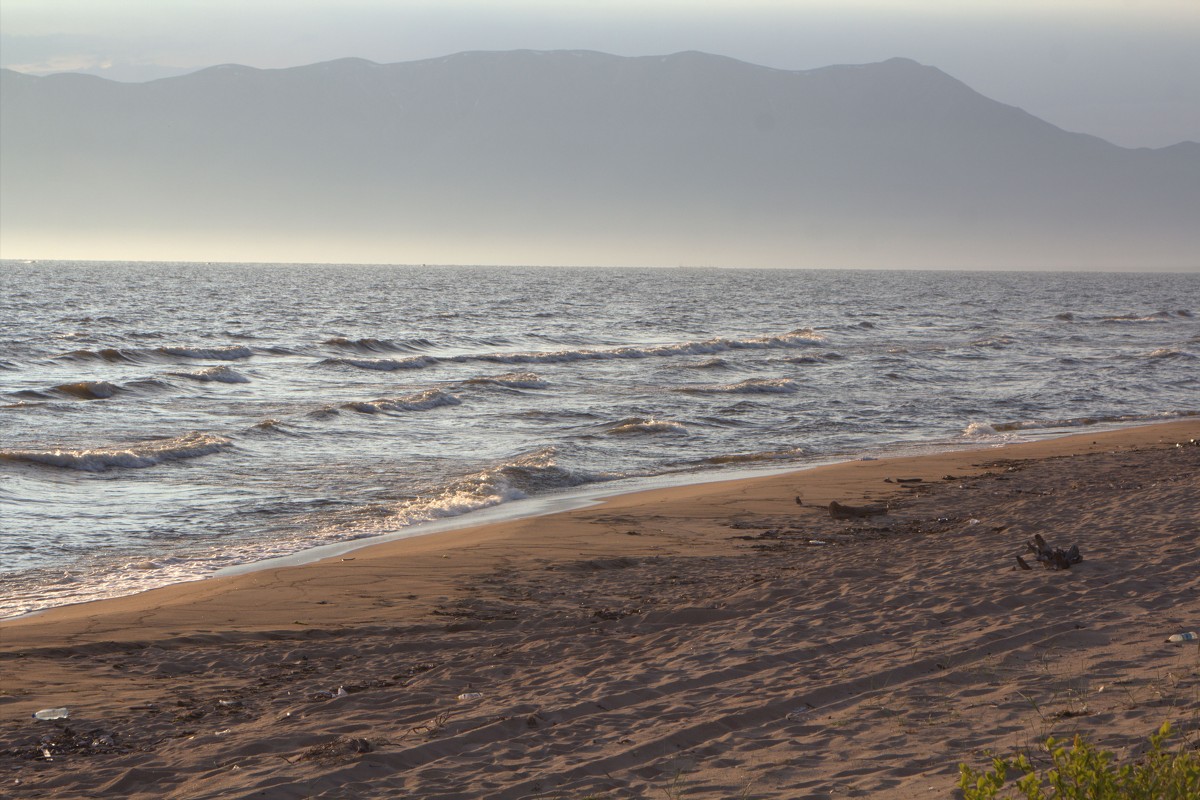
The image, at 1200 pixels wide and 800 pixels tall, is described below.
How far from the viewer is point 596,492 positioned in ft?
51.9

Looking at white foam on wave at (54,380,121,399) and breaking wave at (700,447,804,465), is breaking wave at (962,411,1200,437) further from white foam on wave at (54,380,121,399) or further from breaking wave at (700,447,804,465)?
white foam on wave at (54,380,121,399)

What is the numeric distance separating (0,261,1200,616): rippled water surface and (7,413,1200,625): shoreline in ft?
0.84

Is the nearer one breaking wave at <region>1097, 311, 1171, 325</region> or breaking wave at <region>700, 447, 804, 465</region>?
breaking wave at <region>700, 447, 804, 465</region>

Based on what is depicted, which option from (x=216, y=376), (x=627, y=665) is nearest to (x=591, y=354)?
(x=216, y=376)

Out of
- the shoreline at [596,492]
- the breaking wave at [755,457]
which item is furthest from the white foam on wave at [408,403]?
the shoreline at [596,492]

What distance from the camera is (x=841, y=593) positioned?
8.55m

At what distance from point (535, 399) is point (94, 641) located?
19788mm

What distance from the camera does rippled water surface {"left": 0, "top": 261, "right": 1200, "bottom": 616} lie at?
43.6 feet

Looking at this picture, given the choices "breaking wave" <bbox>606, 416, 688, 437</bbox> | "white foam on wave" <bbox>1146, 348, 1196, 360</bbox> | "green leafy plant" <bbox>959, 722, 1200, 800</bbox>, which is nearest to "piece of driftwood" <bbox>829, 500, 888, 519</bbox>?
"breaking wave" <bbox>606, 416, 688, 437</bbox>

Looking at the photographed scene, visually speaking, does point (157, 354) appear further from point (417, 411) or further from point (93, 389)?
point (417, 411)

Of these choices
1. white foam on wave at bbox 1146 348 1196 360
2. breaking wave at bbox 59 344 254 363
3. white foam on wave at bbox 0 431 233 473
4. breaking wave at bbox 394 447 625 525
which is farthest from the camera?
white foam on wave at bbox 1146 348 1196 360

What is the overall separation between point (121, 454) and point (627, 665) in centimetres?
1302

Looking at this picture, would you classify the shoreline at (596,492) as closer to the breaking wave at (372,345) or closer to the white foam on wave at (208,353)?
A: the white foam on wave at (208,353)

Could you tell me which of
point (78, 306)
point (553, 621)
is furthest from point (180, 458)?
point (78, 306)
